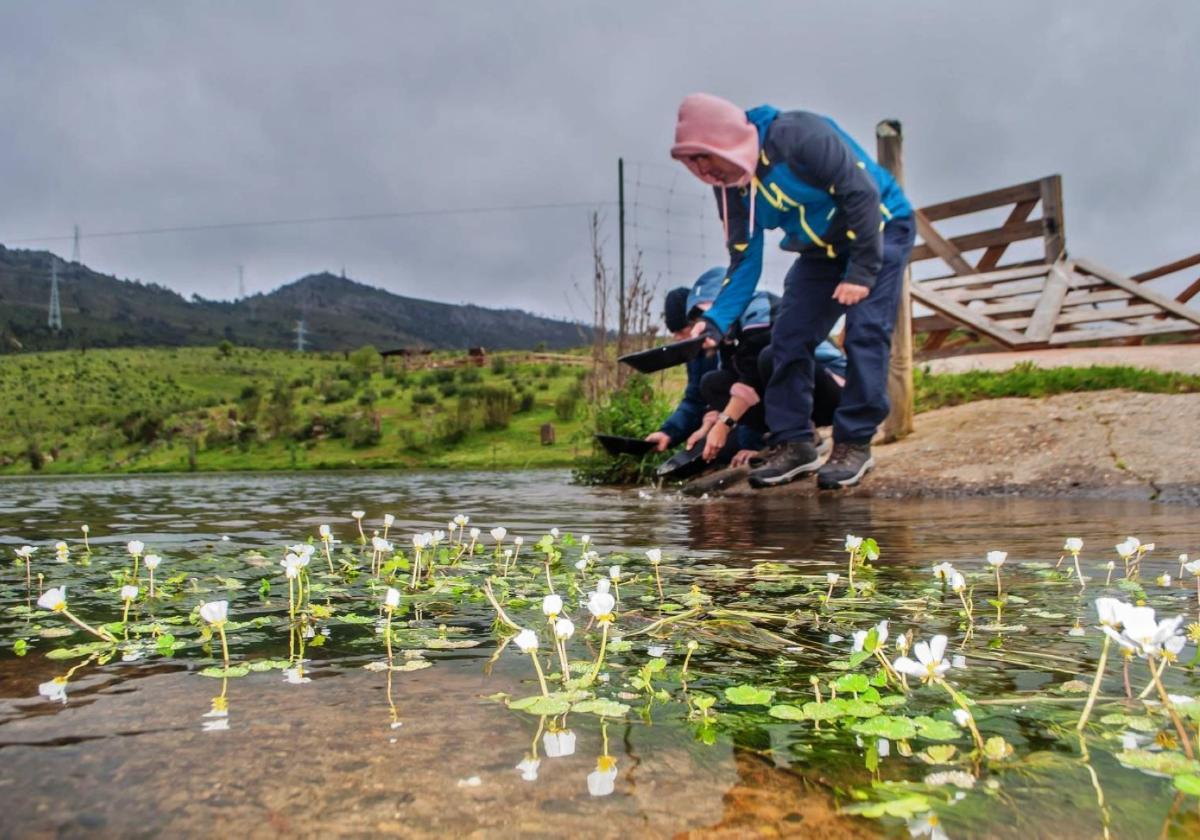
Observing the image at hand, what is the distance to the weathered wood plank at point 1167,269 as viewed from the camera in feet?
32.0

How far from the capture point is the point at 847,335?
4777mm

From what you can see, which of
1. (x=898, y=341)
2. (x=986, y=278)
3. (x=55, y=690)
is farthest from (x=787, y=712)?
(x=986, y=278)

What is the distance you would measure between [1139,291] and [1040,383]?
3623 mm

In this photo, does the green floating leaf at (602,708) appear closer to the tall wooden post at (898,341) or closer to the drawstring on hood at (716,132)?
the drawstring on hood at (716,132)

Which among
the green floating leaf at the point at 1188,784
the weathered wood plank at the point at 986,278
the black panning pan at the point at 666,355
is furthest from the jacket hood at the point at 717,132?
the weathered wood plank at the point at 986,278

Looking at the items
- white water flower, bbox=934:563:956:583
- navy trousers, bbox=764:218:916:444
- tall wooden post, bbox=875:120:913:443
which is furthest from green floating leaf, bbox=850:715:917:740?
tall wooden post, bbox=875:120:913:443

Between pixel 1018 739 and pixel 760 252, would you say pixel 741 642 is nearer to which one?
pixel 1018 739

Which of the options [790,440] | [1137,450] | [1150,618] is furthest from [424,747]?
[1137,450]

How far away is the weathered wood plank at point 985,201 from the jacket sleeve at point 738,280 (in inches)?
223

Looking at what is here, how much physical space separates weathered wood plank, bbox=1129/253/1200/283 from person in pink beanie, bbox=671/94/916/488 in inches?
252

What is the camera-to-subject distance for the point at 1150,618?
894 millimetres

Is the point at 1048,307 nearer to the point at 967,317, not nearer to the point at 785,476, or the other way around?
the point at 967,317

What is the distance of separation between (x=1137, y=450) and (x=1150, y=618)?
4.74 metres

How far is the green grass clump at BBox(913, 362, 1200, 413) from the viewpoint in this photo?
6133 mm
